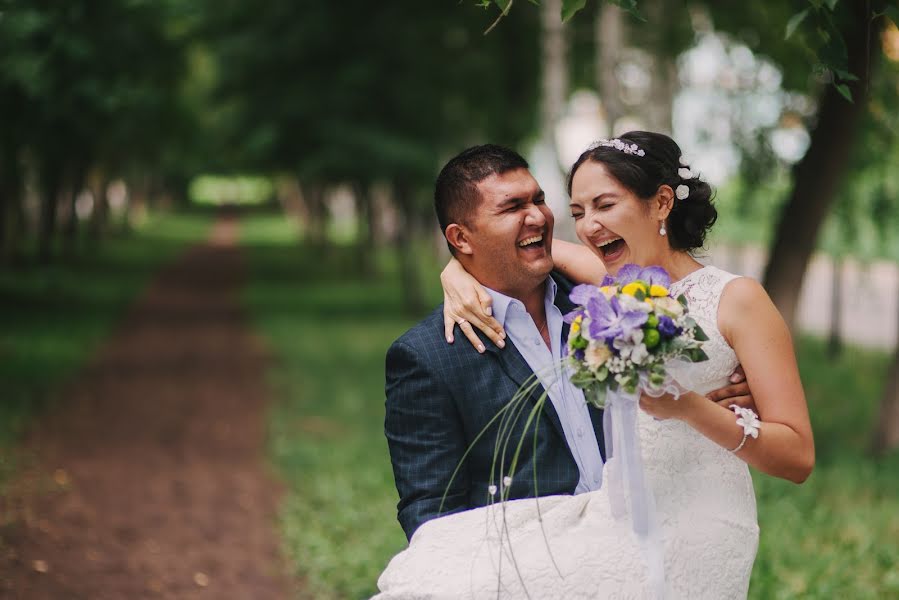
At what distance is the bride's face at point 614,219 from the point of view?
2971 mm

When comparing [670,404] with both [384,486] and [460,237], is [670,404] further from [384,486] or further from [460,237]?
[384,486]


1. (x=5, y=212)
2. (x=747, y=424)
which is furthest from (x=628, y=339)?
(x=5, y=212)

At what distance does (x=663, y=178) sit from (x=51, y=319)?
18704 mm

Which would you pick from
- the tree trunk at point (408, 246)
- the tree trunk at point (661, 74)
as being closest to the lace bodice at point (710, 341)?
the tree trunk at point (661, 74)

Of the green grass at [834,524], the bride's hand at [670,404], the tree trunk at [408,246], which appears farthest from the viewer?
the tree trunk at [408,246]

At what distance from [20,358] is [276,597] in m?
9.95

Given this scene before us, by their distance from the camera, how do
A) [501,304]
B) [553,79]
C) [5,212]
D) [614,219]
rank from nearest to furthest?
[614,219], [501,304], [553,79], [5,212]

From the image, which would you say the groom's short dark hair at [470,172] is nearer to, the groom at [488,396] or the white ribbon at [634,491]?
the groom at [488,396]

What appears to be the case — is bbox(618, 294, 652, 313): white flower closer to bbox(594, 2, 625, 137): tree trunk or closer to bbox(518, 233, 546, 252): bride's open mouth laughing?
bbox(518, 233, 546, 252): bride's open mouth laughing

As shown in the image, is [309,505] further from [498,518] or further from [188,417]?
[498,518]

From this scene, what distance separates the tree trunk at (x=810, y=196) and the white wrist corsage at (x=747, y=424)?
6781 mm

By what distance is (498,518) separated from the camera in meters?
2.93

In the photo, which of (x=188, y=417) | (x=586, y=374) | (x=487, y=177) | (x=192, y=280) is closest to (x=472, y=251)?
(x=487, y=177)

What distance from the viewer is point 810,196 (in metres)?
9.37
